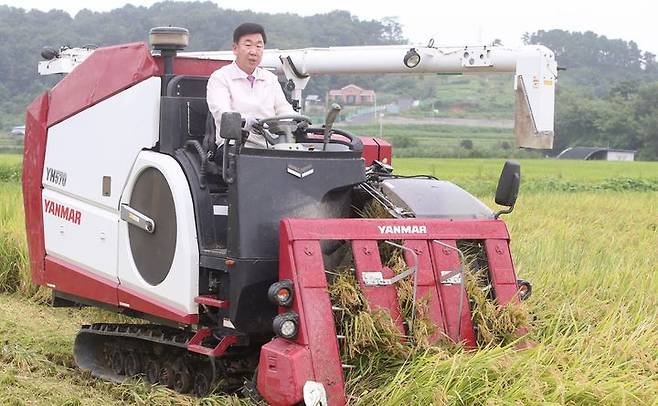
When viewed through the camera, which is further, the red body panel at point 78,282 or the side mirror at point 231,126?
the red body panel at point 78,282

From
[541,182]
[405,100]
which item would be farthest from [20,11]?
[541,182]

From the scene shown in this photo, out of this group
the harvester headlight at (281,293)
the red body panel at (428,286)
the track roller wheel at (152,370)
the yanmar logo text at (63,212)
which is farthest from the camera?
the yanmar logo text at (63,212)

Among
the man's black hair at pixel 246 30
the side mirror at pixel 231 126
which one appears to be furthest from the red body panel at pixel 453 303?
the man's black hair at pixel 246 30

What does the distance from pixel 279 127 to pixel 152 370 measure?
1.80 m

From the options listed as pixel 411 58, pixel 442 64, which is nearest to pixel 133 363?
pixel 411 58

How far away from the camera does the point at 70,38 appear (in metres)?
58.1

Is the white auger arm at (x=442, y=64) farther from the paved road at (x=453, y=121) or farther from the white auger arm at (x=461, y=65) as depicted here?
the paved road at (x=453, y=121)

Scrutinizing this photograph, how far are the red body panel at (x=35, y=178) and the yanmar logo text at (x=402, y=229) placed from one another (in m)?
3.11

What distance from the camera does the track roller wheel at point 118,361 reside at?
725 centimetres

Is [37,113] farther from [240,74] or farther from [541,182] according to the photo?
[541,182]

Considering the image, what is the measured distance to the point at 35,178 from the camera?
8078 mm

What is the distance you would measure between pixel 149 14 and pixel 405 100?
2160 centimetres

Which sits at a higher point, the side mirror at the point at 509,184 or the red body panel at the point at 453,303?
the side mirror at the point at 509,184

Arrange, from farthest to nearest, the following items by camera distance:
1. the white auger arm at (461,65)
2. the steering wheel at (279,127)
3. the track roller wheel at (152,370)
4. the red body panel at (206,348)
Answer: the white auger arm at (461,65), the track roller wheel at (152,370), the steering wheel at (279,127), the red body panel at (206,348)
